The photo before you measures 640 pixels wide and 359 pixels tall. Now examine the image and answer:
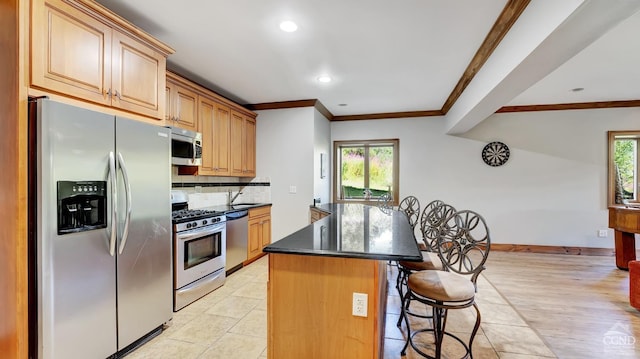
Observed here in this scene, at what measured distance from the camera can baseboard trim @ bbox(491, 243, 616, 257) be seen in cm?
468

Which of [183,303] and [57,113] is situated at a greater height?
[57,113]

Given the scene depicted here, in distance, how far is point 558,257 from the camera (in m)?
4.62

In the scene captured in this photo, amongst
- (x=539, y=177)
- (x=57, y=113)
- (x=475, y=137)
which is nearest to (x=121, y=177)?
(x=57, y=113)

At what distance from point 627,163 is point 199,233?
21.2 feet

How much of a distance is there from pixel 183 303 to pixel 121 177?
1.42 m

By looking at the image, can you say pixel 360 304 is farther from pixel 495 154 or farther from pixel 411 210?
pixel 495 154

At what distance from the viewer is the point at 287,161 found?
464cm

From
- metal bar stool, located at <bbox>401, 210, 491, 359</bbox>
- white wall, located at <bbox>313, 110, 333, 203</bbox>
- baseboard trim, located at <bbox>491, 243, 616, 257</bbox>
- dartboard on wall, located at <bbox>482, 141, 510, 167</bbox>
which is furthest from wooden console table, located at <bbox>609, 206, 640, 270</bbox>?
white wall, located at <bbox>313, 110, 333, 203</bbox>

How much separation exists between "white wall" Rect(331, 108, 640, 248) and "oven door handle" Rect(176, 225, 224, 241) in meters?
3.50

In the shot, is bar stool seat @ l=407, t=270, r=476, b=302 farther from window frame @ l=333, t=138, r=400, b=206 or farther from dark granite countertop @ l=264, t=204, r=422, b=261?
window frame @ l=333, t=138, r=400, b=206

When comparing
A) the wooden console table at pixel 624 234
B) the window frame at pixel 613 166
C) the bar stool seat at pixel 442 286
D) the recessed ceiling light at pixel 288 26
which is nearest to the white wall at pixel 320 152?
the recessed ceiling light at pixel 288 26

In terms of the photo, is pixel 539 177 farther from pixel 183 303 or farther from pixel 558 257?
pixel 183 303

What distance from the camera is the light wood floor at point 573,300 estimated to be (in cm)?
223

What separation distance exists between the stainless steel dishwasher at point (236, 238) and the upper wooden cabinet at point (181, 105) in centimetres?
117
